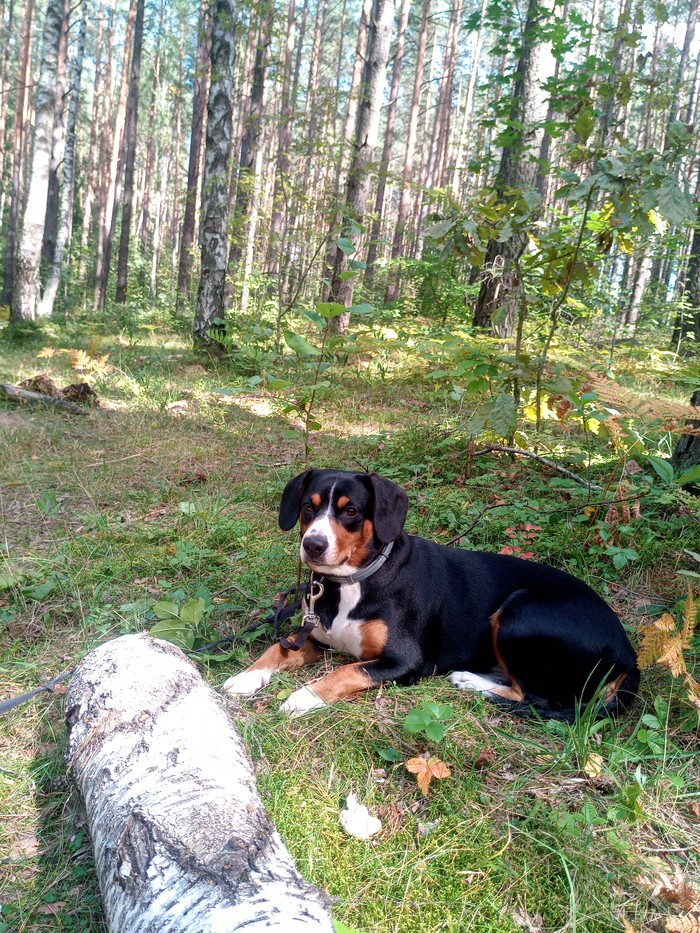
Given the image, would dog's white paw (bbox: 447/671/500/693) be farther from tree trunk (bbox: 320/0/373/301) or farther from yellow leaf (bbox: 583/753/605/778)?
tree trunk (bbox: 320/0/373/301)

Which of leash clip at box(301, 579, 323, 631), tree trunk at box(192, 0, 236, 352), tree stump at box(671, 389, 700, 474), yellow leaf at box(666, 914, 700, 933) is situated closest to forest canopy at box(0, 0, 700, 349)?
tree trunk at box(192, 0, 236, 352)

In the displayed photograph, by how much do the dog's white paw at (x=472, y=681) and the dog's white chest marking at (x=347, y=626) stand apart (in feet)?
1.70

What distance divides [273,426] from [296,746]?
512cm

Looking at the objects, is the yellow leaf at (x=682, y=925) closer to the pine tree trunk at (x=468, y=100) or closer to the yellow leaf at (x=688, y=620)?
the yellow leaf at (x=688, y=620)

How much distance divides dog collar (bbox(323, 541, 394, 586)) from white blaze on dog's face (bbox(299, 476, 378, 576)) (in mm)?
28

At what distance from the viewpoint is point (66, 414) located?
757cm

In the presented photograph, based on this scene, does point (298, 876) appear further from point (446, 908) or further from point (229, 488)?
point (229, 488)

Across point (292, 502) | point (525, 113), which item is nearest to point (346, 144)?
point (525, 113)

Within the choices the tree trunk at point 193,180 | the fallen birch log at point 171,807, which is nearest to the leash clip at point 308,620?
the fallen birch log at point 171,807

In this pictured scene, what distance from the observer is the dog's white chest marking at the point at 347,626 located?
126 inches

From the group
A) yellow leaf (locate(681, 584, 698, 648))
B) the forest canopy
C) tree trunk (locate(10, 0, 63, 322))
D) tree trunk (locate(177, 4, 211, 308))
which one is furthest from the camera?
tree trunk (locate(177, 4, 211, 308))

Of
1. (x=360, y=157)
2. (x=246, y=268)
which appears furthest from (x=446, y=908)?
(x=246, y=268)

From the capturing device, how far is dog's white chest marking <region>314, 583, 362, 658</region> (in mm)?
3207

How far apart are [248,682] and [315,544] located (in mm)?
761
